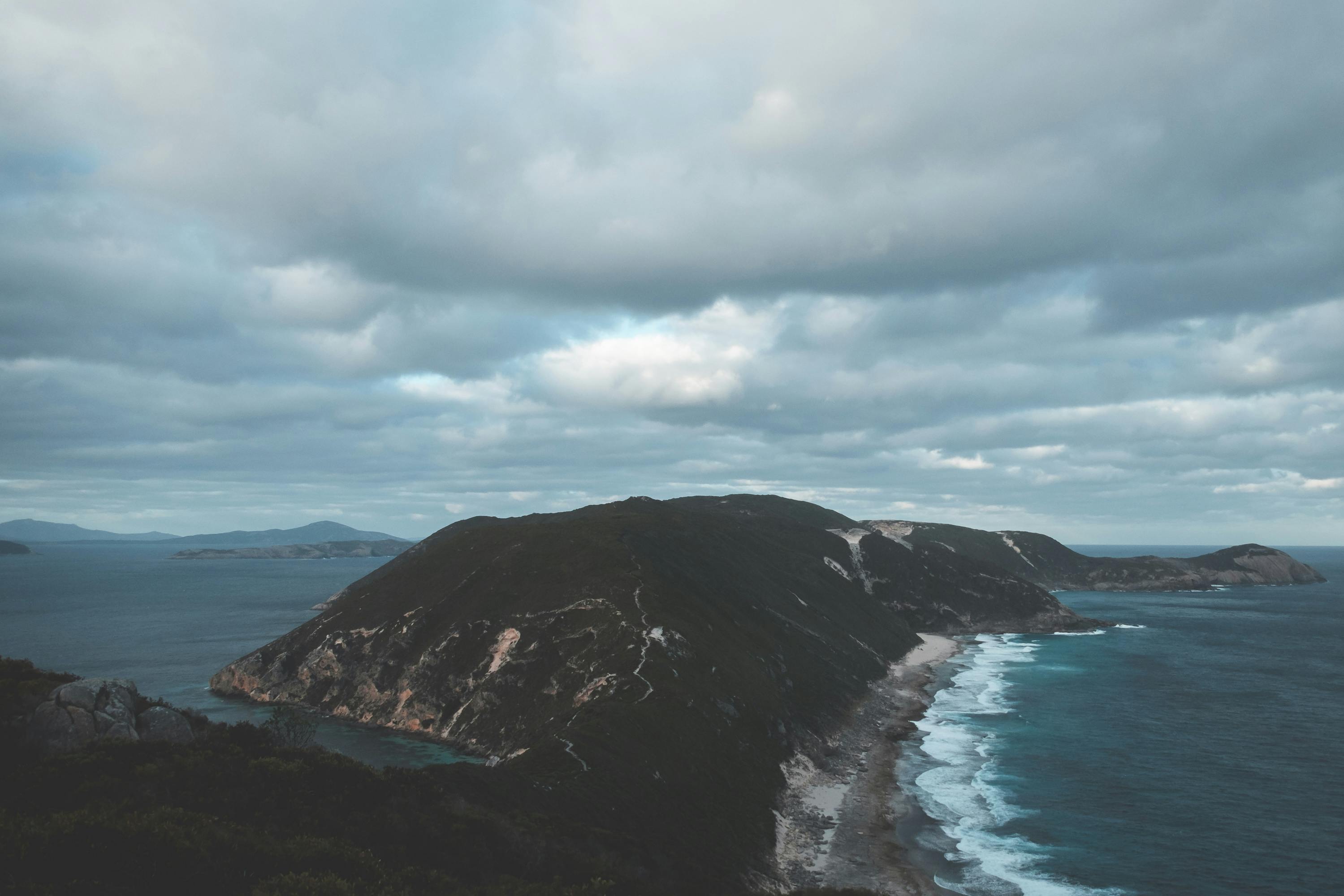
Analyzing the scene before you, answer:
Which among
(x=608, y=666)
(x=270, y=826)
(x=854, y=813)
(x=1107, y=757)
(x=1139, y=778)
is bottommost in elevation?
(x=854, y=813)

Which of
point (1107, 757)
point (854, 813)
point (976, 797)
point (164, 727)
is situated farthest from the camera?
point (1107, 757)

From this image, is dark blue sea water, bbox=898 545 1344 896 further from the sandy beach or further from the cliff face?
the cliff face

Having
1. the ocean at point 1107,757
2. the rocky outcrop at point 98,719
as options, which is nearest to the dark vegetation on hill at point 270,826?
the rocky outcrop at point 98,719

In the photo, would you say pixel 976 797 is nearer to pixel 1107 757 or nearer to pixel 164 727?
pixel 1107 757

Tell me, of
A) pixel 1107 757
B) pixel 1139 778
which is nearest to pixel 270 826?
pixel 1139 778

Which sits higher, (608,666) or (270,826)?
(270,826)

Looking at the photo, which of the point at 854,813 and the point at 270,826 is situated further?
the point at 854,813

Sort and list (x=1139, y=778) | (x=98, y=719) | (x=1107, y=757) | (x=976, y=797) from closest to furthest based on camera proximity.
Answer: (x=98, y=719) → (x=976, y=797) → (x=1139, y=778) → (x=1107, y=757)

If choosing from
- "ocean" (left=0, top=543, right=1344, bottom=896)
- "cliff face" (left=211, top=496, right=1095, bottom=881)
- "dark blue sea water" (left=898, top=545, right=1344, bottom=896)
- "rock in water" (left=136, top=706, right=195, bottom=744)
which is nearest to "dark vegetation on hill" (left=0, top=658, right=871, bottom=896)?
"rock in water" (left=136, top=706, right=195, bottom=744)
